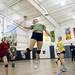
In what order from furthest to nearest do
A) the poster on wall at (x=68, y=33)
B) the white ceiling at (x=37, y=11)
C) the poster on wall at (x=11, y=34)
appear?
the poster on wall at (x=68, y=33) → the poster on wall at (x=11, y=34) → the white ceiling at (x=37, y=11)

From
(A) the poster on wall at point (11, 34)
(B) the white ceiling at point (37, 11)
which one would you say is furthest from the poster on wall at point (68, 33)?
(A) the poster on wall at point (11, 34)

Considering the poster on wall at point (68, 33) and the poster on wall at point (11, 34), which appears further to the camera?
the poster on wall at point (68, 33)

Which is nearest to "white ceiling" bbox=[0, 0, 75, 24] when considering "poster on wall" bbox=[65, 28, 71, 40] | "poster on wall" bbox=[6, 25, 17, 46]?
"poster on wall" bbox=[65, 28, 71, 40]

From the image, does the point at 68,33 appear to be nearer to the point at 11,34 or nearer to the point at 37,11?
the point at 37,11

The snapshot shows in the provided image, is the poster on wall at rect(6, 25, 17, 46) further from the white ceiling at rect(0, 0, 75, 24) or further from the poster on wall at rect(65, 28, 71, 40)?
the poster on wall at rect(65, 28, 71, 40)

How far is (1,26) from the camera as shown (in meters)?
23.3

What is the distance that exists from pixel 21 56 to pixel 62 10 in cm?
792

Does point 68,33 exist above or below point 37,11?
below

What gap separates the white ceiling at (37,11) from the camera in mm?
20641

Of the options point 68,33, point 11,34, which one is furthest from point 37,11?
point 68,33

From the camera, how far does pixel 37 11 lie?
22641 mm

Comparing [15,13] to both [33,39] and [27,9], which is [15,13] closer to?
[27,9]

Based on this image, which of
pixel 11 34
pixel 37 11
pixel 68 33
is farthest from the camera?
pixel 68 33

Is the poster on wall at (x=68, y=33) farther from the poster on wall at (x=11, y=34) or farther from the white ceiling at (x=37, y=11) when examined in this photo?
the poster on wall at (x=11, y=34)
